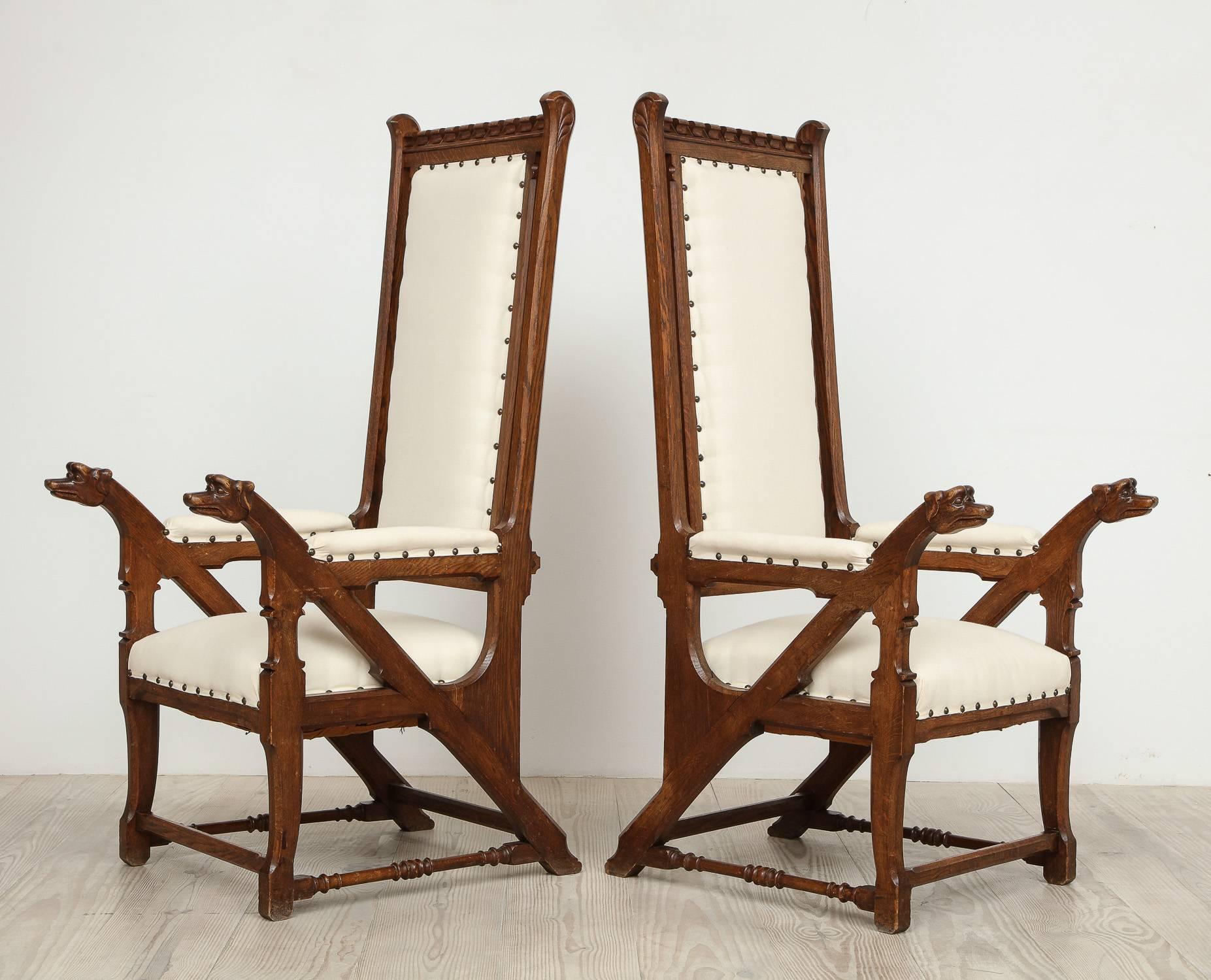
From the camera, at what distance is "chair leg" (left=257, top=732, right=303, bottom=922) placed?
218 centimetres

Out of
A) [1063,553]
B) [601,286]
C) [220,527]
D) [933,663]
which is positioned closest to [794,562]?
[933,663]

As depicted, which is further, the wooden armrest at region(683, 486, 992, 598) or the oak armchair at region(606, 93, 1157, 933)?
the oak armchair at region(606, 93, 1157, 933)

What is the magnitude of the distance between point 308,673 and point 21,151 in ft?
6.50

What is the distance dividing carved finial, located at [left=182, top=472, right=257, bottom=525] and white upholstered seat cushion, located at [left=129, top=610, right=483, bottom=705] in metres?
0.29

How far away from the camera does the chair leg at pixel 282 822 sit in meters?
2.18

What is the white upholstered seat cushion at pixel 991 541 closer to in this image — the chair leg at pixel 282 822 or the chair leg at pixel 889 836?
the chair leg at pixel 889 836

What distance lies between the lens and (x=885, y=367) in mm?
3531

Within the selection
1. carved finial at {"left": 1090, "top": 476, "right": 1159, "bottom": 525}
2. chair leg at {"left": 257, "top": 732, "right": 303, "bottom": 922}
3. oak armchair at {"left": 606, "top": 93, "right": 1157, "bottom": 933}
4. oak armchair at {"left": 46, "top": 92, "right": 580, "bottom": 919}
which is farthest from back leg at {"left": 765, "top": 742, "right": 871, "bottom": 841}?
chair leg at {"left": 257, "top": 732, "right": 303, "bottom": 922}

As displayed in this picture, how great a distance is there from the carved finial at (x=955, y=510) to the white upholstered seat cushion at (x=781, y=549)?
183mm

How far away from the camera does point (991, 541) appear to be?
8.43 feet

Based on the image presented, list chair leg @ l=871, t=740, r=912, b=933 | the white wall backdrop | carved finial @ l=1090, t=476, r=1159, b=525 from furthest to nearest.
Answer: the white wall backdrop
carved finial @ l=1090, t=476, r=1159, b=525
chair leg @ l=871, t=740, r=912, b=933

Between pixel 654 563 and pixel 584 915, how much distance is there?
0.64 meters

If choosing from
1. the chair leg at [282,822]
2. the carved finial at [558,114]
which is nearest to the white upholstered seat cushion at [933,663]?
the chair leg at [282,822]

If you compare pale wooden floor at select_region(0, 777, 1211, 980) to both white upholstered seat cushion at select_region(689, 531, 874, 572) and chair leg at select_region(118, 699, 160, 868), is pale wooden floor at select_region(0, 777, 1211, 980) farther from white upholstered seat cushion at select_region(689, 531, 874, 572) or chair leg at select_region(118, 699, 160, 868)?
white upholstered seat cushion at select_region(689, 531, 874, 572)
